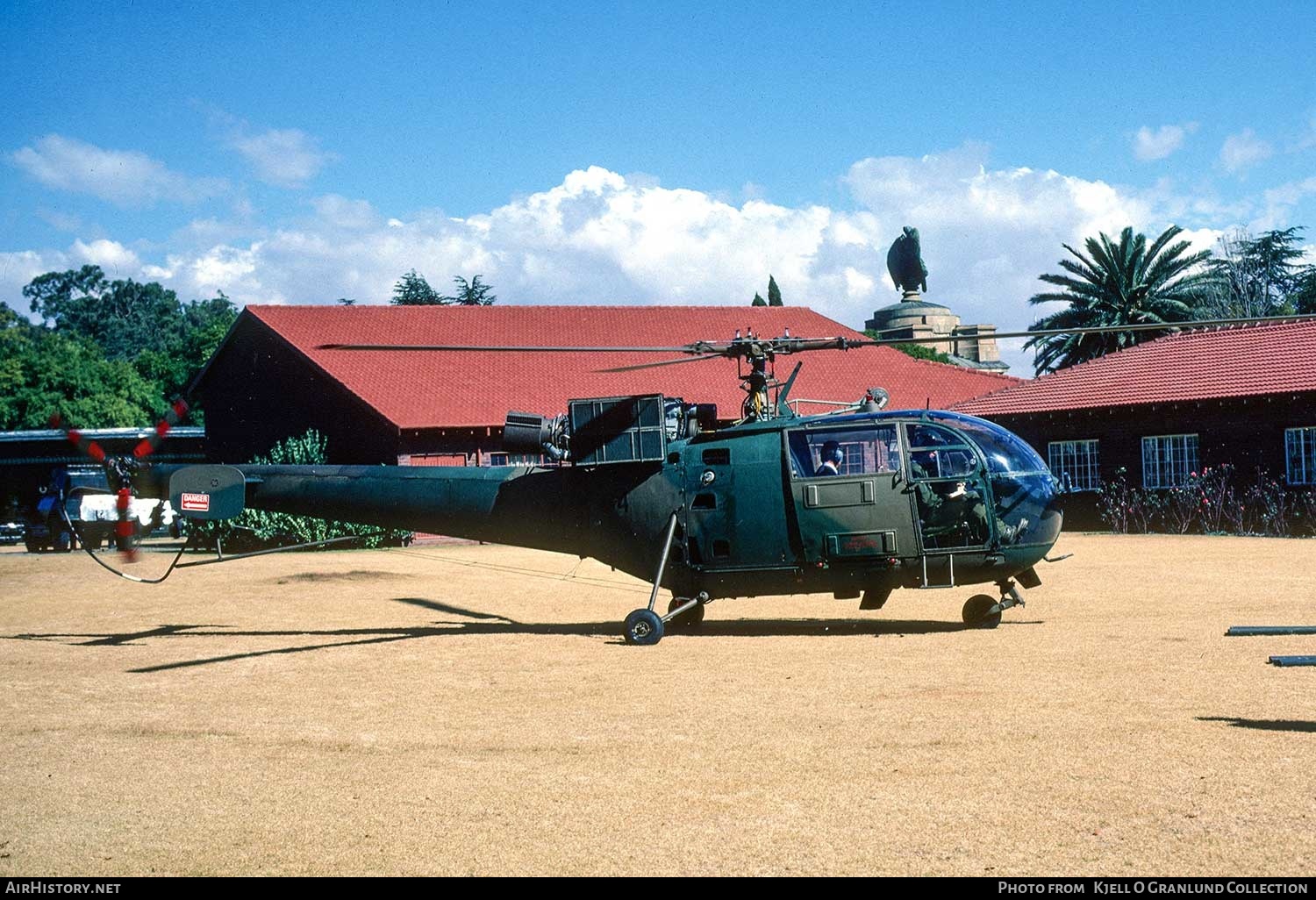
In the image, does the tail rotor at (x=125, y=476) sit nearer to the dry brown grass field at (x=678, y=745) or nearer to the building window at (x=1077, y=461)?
the dry brown grass field at (x=678, y=745)

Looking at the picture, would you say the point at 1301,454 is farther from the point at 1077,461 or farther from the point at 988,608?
the point at 988,608

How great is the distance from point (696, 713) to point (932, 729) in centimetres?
193

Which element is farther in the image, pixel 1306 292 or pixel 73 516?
pixel 1306 292

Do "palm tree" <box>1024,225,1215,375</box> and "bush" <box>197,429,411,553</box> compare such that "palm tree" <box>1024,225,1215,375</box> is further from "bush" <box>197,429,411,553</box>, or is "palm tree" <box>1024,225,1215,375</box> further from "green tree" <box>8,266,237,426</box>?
"green tree" <box>8,266,237,426</box>

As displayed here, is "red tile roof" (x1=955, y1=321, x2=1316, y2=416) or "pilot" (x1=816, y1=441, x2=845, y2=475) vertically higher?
"red tile roof" (x1=955, y1=321, x2=1316, y2=416)

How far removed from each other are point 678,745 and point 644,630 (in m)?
5.66

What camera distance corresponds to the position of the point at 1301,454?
32.7 metres

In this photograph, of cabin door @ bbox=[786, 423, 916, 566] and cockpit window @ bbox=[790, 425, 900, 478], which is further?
cockpit window @ bbox=[790, 425, 900, 478]

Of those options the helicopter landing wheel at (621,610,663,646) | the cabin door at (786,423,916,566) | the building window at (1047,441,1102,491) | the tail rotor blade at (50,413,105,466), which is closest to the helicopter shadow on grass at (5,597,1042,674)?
the helicopter landing wheel at (621,610,663,646)

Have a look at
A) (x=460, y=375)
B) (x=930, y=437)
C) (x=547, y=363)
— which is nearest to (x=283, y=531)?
(x=460, y=375)

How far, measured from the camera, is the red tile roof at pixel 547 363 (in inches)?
1641

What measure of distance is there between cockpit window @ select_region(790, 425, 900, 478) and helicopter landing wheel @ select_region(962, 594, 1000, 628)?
2053 mm

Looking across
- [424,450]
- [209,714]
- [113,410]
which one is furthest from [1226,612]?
[113,410]

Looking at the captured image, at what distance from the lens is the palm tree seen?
209ft
